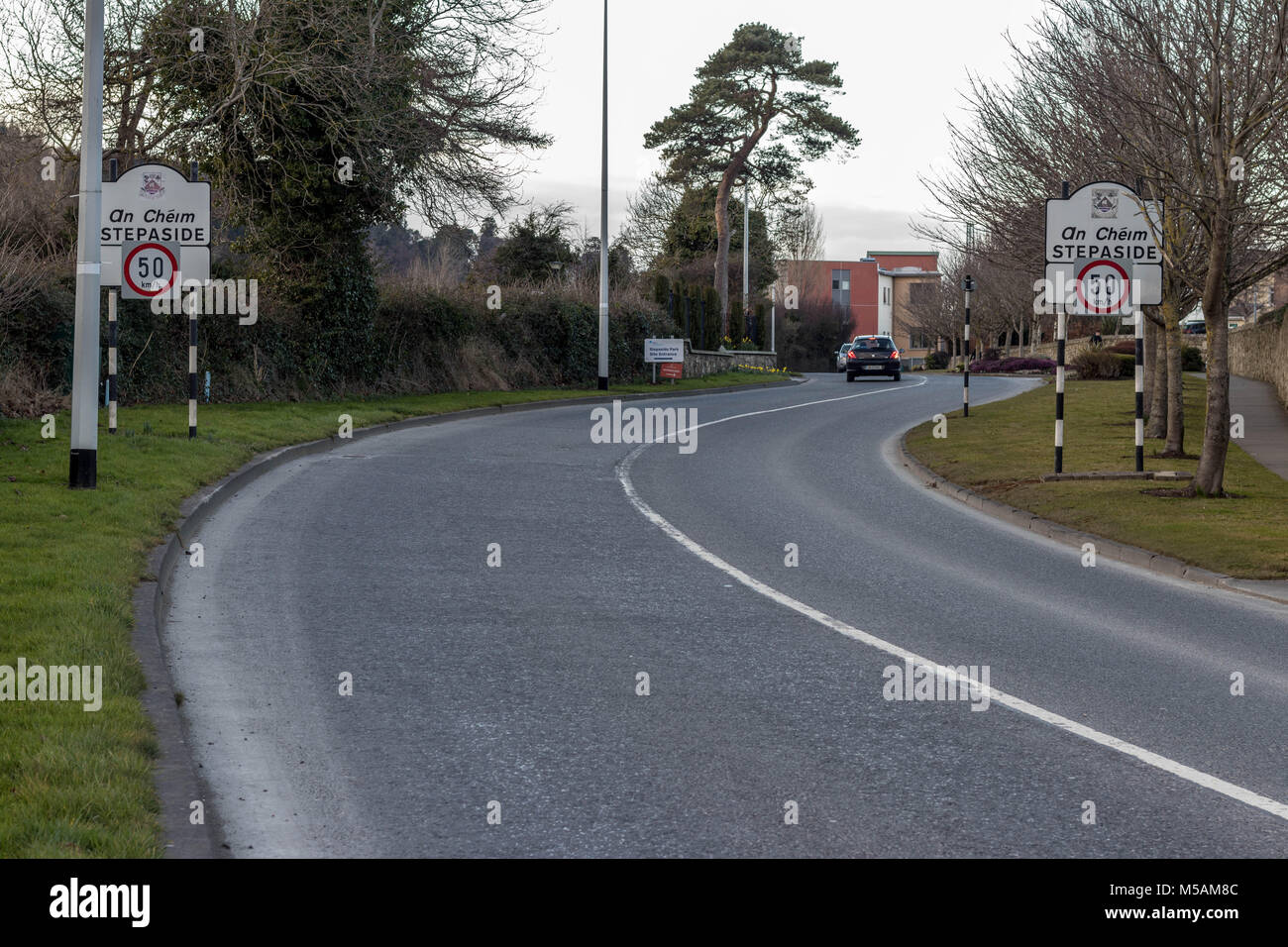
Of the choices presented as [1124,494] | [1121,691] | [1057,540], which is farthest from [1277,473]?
[1121,691]

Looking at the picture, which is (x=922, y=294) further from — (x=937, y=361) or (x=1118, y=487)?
(x=1118, y=487)

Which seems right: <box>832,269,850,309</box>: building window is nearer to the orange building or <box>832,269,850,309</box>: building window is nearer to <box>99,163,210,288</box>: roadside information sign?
the orange building

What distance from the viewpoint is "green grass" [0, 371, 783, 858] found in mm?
4559

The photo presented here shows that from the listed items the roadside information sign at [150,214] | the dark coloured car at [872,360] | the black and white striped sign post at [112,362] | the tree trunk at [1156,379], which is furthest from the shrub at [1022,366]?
the black and white striped sign post at [112,362]

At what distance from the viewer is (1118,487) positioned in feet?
51.6

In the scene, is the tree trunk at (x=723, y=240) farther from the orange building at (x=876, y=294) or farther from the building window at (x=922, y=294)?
the orange building at (x=876, y=294)

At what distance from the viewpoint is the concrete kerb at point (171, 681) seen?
4.64 meters

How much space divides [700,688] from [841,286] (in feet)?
407

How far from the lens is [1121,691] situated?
6945 millimetres

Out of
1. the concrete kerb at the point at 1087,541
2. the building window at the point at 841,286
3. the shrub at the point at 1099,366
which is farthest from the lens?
the building window at the point at 841,286

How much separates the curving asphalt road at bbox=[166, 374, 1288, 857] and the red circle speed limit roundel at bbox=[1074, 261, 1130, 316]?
179 inches

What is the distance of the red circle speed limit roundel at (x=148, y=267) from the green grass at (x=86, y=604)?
1959mm

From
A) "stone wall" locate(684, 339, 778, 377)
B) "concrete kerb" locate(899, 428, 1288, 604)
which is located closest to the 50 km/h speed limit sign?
"concrete kerb" locate(899, 428, 1288, 604)
